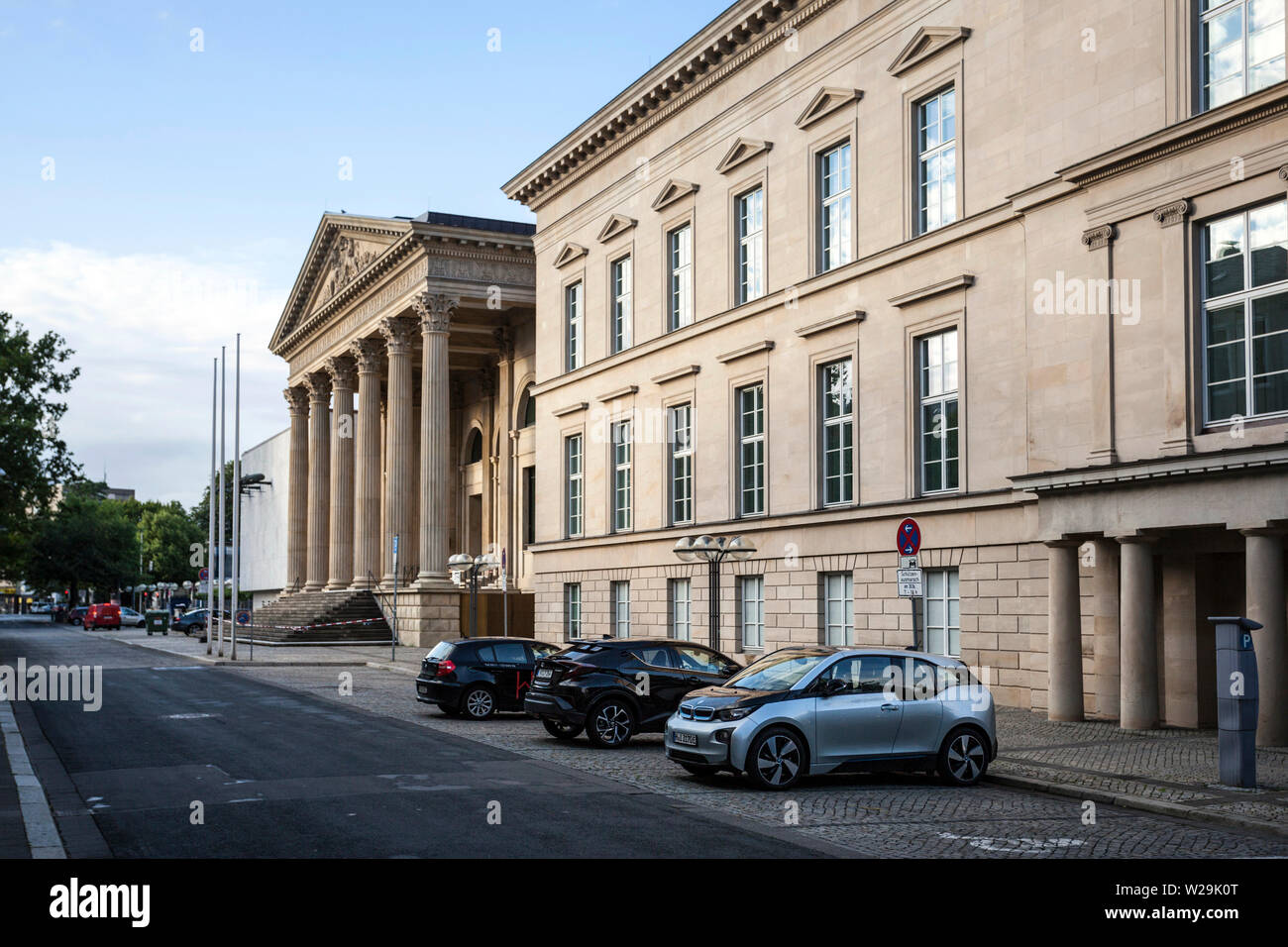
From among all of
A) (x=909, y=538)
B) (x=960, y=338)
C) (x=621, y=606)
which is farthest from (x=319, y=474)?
(x=909, y=538)

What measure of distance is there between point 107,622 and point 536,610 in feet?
182

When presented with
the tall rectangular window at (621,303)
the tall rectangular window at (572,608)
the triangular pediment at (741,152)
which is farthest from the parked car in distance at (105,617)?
the triangular pediment at (741,152)

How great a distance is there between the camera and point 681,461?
35438 millimetres

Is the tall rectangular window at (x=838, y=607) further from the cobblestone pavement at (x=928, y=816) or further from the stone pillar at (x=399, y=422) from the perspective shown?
the stone pillar at (x=399, y=422)

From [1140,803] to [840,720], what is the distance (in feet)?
10.5

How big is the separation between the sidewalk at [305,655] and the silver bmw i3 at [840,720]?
2380cm

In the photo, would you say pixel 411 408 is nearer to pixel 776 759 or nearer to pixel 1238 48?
pixel 1238 48

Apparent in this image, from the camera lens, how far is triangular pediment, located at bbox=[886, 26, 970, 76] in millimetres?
25469

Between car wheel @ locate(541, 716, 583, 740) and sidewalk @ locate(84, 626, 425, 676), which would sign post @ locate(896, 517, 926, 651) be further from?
sidewalk @ locate(84, 626, 425, 676)

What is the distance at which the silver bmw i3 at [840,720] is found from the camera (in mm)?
14805

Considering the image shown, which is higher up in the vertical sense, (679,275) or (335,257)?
(335,257)

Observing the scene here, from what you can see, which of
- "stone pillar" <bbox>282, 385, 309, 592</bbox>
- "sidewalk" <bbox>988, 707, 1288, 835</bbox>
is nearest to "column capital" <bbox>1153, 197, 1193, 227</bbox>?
"sidewalk" <bbox>988, 707, 1288, 835</bbox>

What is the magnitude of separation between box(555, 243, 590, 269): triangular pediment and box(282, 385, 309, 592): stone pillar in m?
31.3

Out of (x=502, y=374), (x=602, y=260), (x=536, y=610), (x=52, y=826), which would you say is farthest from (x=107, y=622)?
A: (x=52, y=826)
